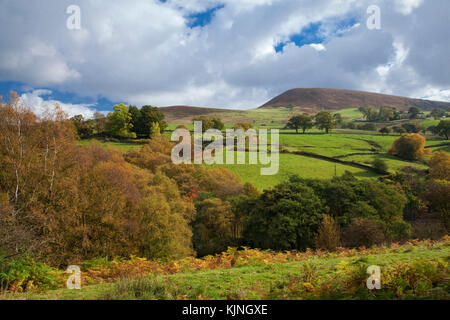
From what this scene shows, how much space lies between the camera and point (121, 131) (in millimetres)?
71875

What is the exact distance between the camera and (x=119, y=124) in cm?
7238

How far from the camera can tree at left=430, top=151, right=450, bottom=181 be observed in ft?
162

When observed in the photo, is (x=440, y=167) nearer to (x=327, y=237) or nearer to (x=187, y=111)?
(x=327, y=237)

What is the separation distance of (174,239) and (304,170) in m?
41.4

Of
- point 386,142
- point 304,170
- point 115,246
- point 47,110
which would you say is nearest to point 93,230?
point 115,246

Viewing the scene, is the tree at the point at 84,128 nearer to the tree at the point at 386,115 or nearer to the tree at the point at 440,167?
the tree at the point at 440,167

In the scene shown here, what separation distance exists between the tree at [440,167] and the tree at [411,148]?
454 inches

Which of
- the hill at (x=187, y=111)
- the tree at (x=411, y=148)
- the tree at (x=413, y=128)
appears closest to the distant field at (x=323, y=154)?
the tree at (x=411, y=148)

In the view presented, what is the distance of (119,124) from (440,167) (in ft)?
263

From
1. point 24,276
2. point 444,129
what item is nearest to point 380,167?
point 444,129

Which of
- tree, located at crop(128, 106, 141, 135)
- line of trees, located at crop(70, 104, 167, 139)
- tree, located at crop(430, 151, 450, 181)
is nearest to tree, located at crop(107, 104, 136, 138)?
line of trees, located at crop(70, 104, 167, 139)
